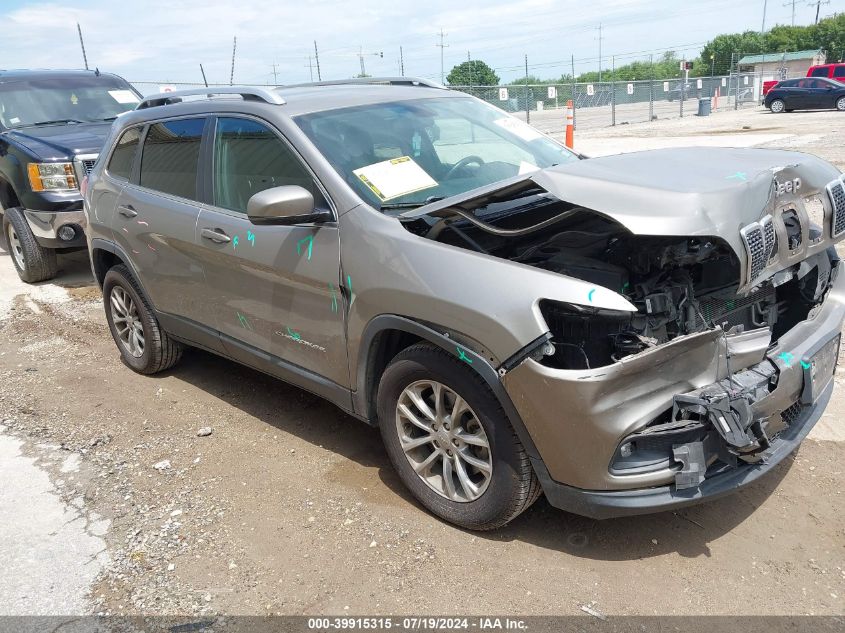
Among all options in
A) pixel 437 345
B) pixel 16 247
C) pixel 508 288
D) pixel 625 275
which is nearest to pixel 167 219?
pixel 437 345

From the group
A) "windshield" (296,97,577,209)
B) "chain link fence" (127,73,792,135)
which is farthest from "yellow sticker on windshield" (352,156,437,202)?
"chain link fence" (127,73,792,135)

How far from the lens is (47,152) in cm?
759

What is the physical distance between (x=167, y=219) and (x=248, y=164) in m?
0.81

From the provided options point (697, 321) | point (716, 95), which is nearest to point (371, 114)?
point (697, 321)

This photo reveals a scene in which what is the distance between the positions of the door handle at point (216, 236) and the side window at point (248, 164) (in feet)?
0.50

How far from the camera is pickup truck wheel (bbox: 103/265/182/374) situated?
16.2 ft

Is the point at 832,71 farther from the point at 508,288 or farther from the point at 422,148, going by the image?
the point at 508,288

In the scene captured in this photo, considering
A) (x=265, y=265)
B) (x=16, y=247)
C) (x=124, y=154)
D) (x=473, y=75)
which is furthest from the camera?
(x=473, y=75)

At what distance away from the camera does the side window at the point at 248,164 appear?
356 cm

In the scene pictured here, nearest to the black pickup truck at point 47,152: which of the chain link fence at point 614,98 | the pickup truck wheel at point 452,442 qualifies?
the pickup truck wheel at point 452,442

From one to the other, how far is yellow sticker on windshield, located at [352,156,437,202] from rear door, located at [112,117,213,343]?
128cm

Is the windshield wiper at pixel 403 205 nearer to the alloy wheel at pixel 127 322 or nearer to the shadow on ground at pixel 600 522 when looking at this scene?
the shadow on ground at pixel 600 522

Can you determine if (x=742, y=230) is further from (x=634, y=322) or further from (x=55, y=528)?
(x=55, y=528)

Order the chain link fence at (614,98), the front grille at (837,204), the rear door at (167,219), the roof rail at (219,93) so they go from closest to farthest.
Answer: the front grille at (837,204) → the roof rail at (219,93) → the rear door at (167,219) → the chain link fence at (614,98)
